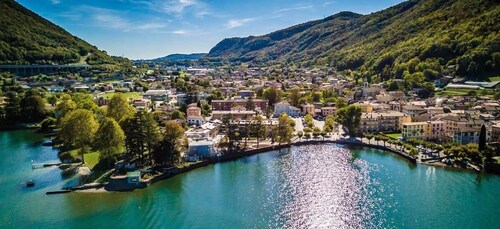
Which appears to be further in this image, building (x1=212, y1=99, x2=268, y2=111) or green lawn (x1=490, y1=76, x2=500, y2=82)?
green lawn (x1=490, y1=76, x2=500, y2=82)

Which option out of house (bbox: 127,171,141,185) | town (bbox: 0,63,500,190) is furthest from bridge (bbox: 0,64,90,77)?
→ house (bbox: 127,171,141,185)

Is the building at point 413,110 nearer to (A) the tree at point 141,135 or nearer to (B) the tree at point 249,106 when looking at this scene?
(B) the tree at point 249,106

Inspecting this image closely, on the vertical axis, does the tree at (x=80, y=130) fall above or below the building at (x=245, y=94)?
below

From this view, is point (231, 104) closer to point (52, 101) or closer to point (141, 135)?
point (52, 101)

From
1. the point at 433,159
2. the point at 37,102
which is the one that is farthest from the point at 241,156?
the point at 37,102

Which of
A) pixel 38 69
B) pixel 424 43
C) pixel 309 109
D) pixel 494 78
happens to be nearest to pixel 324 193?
pixel 309 109

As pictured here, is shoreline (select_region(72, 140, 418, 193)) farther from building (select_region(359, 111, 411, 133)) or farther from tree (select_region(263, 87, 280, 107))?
tree (select_region(263, 87, 280, 107))

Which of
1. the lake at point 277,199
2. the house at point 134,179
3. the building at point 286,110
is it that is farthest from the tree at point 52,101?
the house at point 134,179
